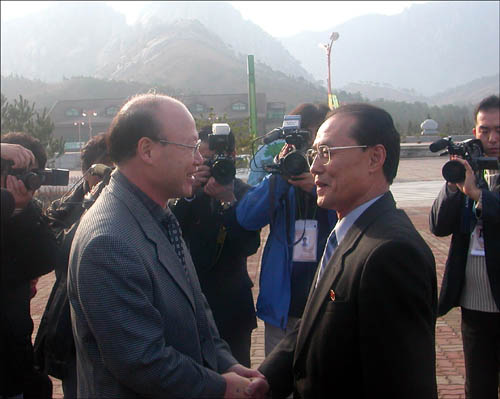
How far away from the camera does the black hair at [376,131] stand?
6.34ft

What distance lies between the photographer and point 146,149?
193 centimetres

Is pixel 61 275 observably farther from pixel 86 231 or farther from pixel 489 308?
pixel 489 308

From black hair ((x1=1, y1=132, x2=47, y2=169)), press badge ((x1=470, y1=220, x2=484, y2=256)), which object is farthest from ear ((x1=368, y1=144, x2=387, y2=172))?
black hair ((x1=1, y1=132, x2=47, y2=169))

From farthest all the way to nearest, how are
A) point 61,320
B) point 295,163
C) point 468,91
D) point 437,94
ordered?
point 437,94, point 468,91, point 295,163, point 61,320

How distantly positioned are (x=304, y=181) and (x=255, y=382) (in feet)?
3.94

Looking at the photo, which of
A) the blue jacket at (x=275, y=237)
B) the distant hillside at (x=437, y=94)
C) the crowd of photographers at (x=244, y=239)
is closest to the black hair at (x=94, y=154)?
the crowd of photographers at (x=244, y=239)

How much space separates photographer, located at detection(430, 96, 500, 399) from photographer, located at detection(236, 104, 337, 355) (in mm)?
783

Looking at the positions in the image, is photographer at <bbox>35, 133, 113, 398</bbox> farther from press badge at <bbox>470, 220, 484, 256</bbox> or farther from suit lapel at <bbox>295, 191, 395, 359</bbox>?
press badge at <bbox>470, 220, 484, 256</bbox>

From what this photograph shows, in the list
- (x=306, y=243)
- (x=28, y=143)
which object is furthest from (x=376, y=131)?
(x=28, y=143)

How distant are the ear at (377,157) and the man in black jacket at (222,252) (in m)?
1.20

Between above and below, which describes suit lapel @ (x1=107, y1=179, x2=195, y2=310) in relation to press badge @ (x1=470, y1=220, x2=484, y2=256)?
above

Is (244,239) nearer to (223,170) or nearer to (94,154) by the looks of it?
(223,170)

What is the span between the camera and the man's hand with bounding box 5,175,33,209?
2537mm

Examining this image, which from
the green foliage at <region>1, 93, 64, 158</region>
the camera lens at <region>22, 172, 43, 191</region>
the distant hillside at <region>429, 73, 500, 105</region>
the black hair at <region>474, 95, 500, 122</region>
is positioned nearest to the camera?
the camera lens at <region>22, 172, 43, 191</region>
